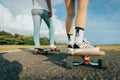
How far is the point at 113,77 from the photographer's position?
4.22 metres

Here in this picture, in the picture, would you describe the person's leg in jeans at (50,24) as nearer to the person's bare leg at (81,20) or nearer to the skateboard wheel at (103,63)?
the person's bare leg at (81,20)

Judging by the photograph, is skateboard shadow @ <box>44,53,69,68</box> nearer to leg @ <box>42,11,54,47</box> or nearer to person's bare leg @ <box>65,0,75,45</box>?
person's bare leg @ <box>65,0,75,45</box>

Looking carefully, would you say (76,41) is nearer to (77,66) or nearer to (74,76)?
(77,66)

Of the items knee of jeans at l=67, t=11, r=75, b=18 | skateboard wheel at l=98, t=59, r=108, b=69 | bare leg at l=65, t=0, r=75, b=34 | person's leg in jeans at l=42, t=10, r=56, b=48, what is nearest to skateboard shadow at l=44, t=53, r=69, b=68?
bare leg at l=65, t=0, r=75, b=34

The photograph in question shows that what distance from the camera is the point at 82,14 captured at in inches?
217

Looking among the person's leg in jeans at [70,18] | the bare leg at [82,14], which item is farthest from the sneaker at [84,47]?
the person's leg in jeans at [70,18]

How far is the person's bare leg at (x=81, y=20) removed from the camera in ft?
17.9

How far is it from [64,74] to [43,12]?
4584mm

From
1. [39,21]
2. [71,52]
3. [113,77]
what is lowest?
[113,77]

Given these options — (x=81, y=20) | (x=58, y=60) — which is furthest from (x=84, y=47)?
(x=58, y=60)

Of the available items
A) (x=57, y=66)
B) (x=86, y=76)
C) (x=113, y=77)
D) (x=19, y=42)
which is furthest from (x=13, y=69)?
(x=19, y=42)

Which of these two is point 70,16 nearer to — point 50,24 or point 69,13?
point 69,13

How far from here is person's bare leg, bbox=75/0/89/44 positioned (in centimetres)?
545

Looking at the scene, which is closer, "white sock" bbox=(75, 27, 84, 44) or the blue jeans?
"white sock" bbox=(75, 27, 84, 44)
